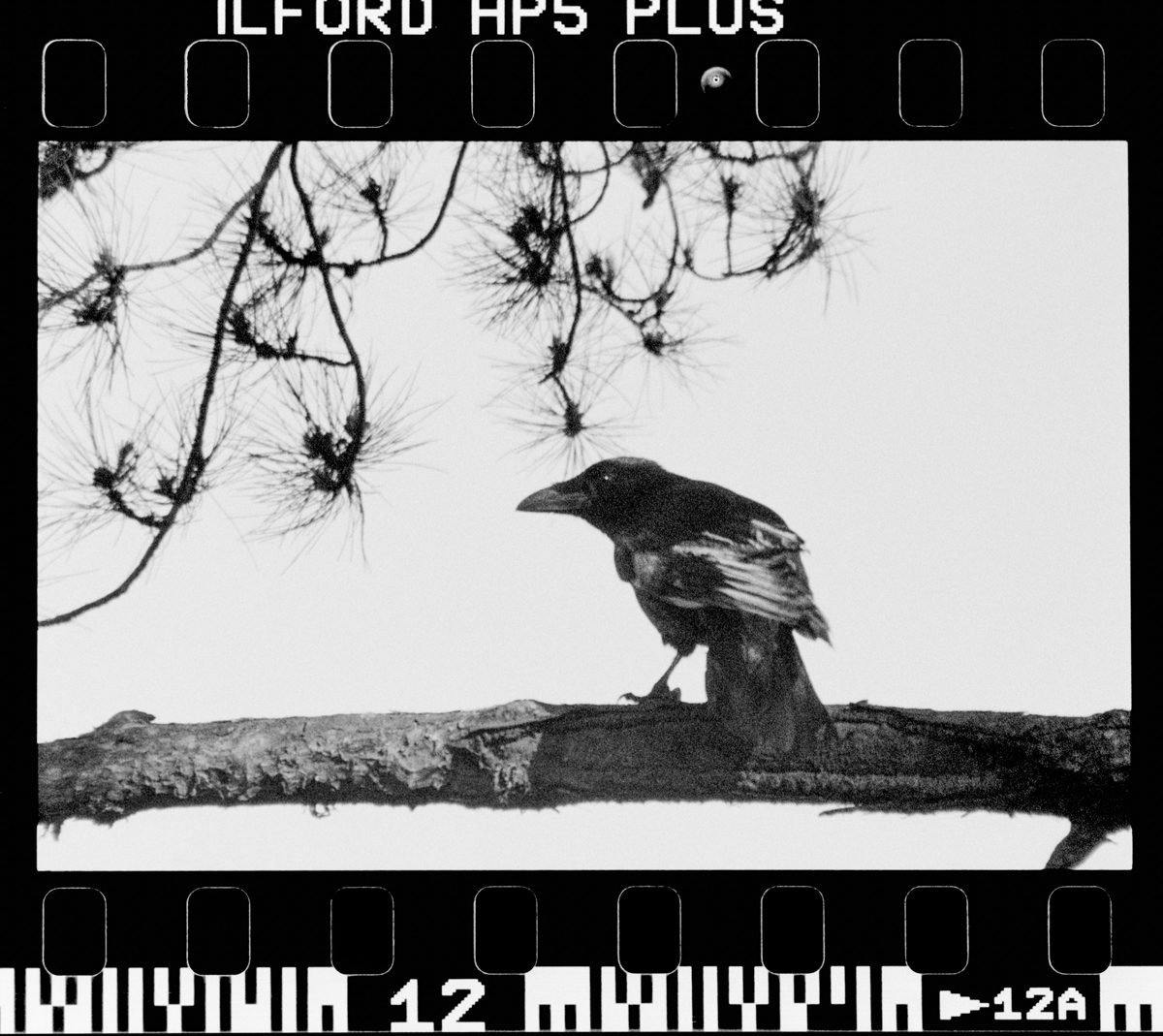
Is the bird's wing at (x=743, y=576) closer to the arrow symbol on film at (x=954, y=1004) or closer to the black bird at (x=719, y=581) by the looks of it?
the black bird at (x=719, y=581)

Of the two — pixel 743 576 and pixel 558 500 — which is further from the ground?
pixel 558 500

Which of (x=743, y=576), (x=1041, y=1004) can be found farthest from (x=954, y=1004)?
(x=743, y=576)

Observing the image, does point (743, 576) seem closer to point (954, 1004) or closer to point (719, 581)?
point (719, 581)

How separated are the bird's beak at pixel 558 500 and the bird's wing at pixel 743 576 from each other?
0.52 ft

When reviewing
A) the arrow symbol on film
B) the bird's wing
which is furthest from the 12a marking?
the bird's wing

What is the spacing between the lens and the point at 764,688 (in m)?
1.81

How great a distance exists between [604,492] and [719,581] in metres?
0.24

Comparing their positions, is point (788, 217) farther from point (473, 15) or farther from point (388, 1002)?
point (388, 1002)

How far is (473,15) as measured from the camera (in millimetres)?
1695

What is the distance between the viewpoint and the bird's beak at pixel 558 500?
1894mm

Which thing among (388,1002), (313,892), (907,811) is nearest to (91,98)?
(313,892)

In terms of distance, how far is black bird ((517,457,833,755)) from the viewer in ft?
5.94

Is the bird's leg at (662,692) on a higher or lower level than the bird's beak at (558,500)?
lower

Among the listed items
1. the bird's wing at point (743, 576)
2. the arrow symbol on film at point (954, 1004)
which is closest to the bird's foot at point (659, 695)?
the bird's wing at point (743, 576)
